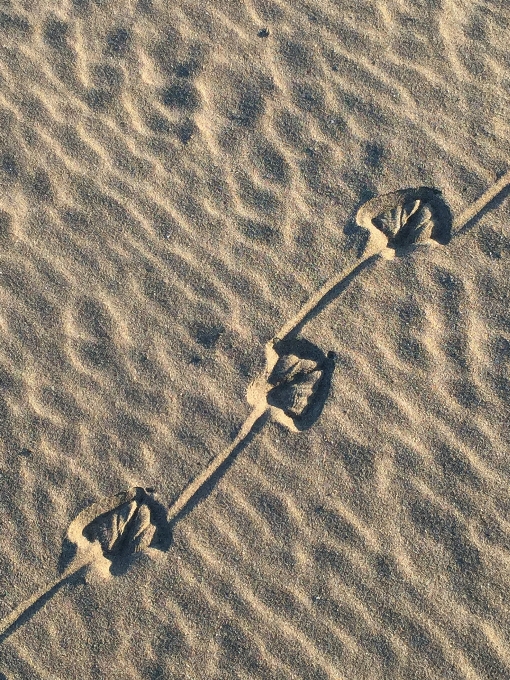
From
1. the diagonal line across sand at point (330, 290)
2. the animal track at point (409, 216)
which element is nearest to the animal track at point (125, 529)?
the diagonal line across sand at point (330, 290)

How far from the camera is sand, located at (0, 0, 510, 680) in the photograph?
2740mm

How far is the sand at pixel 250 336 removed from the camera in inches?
108

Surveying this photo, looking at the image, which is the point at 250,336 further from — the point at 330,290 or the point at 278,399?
the point at 330,290

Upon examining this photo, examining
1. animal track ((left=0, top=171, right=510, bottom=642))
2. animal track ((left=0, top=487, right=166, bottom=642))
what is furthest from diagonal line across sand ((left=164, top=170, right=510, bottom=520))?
animal track ((left=0, top=487, right=166, bottom=642))

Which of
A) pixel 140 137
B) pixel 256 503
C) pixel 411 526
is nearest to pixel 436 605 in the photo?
pixel 411 526

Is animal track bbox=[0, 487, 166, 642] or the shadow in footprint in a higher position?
the shadow in footprint

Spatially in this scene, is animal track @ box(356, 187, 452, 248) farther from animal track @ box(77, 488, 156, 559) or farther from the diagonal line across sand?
animal track @ box(77, 488, 156, 559)

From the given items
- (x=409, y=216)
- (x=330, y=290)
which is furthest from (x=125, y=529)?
(x=409, y=216)

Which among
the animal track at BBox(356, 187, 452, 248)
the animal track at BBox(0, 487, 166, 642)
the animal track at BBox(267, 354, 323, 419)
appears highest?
the animal track at BBox(356, 187, 452, 248)

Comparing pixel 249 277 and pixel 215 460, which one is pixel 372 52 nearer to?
pixel 249 277

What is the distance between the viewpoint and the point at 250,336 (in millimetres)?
2885

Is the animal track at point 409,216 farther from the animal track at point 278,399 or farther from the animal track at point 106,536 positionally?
the animal track at point 106,536

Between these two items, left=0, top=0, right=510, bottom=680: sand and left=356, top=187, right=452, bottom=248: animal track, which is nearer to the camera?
left=0, top=0, right=510, bottom=680: sand

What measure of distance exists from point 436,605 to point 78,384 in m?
1.81
